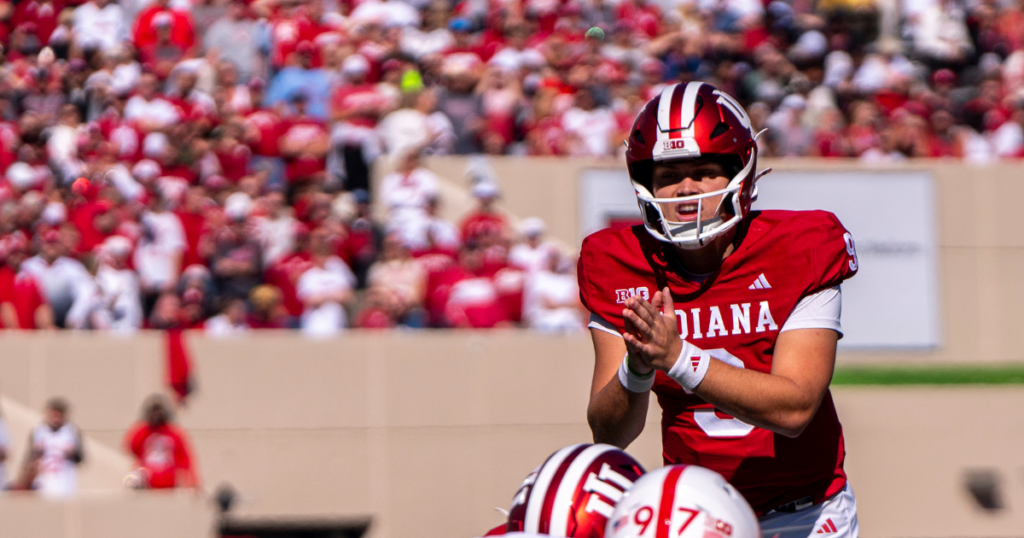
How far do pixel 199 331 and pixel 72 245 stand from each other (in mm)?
1315

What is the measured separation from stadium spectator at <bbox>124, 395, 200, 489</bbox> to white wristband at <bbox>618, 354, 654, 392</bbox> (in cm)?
827

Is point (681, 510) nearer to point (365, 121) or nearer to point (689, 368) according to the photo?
point (689, 368)

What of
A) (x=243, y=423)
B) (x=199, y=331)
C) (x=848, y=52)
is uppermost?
(x=848, y=52)

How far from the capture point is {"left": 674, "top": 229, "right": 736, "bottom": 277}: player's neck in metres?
3.69

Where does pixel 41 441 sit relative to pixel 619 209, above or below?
below

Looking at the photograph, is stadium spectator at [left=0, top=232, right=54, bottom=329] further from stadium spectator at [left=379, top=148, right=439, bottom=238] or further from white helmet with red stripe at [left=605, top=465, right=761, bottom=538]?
white helmet with red stripe at [left=605, top=465, right=761, bottom=538]

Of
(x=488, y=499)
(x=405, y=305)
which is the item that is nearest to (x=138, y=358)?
(x=405, y=305)

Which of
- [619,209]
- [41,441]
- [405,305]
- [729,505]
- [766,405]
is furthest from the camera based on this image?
[619,209]

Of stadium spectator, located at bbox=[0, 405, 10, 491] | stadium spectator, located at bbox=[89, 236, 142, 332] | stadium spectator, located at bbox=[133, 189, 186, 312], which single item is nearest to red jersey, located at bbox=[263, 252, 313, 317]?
stadium spectator, located at bbox=[133, 189, 186, 312]

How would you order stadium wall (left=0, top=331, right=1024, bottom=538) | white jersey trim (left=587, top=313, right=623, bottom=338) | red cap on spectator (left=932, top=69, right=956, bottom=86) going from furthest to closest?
red cap on spectator (left=932, top=69, right=956, bottom=86) → stadium wall (left=0, top=331, right=1024, bottom=538) → white jersey trim (left=587, top=313, right=623, bottom=338)

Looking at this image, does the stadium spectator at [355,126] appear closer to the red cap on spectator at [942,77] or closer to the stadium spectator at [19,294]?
the stadium spectator at [19,294]

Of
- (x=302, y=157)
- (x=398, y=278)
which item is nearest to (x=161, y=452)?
(x=398, y=278)

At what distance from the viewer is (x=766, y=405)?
332cm

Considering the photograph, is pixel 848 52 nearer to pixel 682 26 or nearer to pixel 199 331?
pixel 682 26
